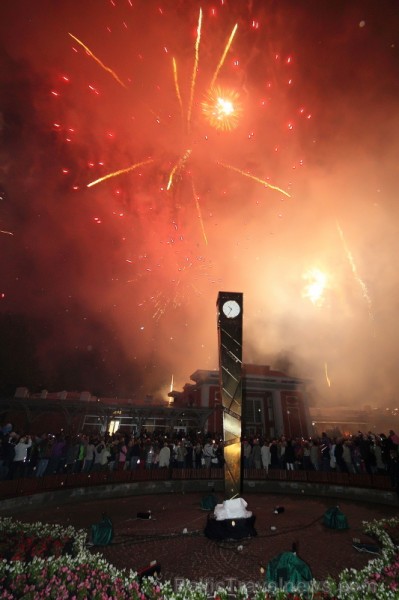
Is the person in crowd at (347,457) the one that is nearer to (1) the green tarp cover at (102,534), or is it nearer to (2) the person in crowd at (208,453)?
(2) the person in crowd at (208,453)

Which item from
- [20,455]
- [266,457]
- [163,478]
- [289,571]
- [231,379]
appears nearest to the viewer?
[289,571]

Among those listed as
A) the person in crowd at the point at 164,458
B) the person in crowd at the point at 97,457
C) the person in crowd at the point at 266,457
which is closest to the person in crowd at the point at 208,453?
the person in crowd at the point at 164,458

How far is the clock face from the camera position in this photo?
34.5 feet

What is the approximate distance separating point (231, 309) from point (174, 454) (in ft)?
39.0

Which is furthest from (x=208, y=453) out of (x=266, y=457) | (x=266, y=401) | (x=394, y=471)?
(x=266, y=401)

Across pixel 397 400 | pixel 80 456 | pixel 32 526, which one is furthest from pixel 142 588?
pixel 397 400

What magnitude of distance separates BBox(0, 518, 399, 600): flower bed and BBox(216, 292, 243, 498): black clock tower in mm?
3405

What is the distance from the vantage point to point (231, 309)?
10.6 meters

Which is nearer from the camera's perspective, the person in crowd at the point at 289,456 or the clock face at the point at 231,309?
the clock face at the point at 231,309

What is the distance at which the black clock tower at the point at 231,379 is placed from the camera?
30.5 ft

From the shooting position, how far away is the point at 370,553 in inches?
294

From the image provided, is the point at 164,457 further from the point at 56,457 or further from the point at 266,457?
the point at 266,457

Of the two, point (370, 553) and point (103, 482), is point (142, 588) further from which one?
point (103, 482)

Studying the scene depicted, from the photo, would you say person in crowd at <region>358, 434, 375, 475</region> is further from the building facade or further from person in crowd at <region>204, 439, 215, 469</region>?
the building facade
